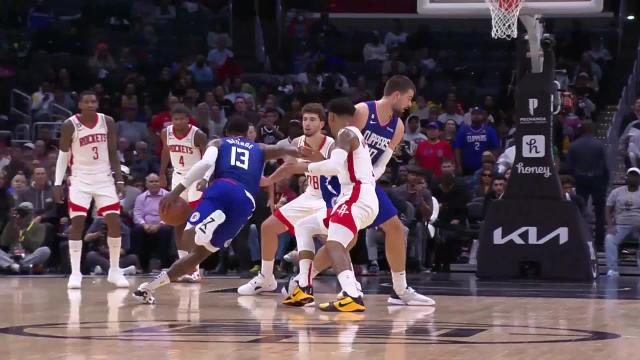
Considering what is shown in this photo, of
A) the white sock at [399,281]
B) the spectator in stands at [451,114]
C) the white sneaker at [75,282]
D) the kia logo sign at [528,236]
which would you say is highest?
the spectator in stands at [451,114]

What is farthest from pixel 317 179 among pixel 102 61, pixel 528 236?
pixel 102 61

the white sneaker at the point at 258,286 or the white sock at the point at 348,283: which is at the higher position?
the white sock at the point at 348,283

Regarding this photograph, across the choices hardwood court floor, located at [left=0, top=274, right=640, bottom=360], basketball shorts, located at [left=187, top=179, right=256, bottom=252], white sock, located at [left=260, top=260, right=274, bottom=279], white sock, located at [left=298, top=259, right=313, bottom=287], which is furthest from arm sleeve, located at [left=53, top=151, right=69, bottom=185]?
white sock, located at [left=298, top=259, right=313, bottom=287]

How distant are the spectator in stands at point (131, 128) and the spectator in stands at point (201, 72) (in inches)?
104

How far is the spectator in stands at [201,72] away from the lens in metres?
22.7

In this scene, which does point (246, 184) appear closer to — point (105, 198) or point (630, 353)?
point (105, 198)

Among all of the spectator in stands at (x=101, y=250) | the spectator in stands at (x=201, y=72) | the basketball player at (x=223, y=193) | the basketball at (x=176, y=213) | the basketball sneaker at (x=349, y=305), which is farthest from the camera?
the spectator in stands at (x=201, y=72)

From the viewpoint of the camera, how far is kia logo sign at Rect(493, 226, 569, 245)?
1398 cm

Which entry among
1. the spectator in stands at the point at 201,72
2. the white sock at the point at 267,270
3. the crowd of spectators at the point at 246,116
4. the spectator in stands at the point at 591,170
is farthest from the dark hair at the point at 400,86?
the spectator in stands at the point at 201,72

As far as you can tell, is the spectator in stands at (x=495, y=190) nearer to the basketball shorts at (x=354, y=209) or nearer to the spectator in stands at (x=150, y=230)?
the spectator in stands at (x=150, y=230)

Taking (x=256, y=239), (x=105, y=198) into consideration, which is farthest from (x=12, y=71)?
(x=105, y=198)

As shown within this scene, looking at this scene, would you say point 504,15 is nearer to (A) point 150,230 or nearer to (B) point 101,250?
(A) point 150,230

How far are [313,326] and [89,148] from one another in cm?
490

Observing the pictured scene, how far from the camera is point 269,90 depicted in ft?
72.2
